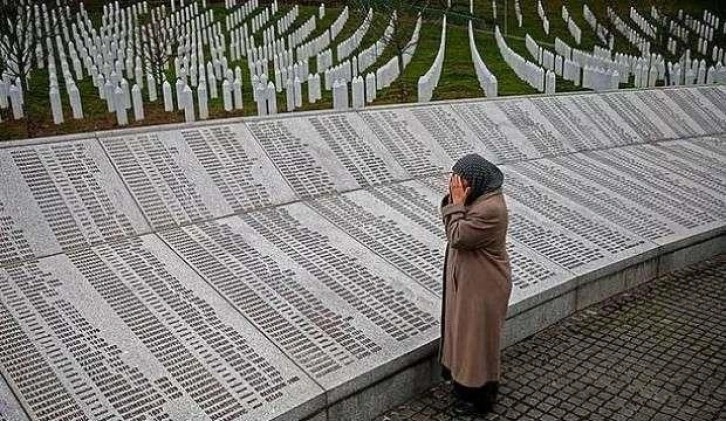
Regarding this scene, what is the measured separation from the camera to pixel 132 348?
451cm

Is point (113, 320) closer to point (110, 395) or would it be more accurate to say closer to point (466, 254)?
point (110, 395)

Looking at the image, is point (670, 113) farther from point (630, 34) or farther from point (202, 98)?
point (630, 34)

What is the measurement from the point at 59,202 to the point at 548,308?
4575 mm

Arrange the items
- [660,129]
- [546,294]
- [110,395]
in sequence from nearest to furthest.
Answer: [110,395], [546,294], [660,129]

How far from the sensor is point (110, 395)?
410 centimetres

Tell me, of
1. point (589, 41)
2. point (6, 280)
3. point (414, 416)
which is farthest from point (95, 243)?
point (589, 41)

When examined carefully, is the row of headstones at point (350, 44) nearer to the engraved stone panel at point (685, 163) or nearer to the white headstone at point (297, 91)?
the white headstone at point (297, 91)

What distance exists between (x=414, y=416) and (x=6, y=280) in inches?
129

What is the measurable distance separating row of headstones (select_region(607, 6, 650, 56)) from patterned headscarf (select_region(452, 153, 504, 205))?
2454 cm

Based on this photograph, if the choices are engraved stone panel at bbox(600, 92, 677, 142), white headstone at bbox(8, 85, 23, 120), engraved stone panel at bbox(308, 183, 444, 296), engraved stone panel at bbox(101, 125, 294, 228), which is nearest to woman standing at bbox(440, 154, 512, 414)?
engraved stone panel at bbox(308, 183, 444, 296)

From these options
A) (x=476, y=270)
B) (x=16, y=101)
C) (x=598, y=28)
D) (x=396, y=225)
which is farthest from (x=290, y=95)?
(x=598, y=28)

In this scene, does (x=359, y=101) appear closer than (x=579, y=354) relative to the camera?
No

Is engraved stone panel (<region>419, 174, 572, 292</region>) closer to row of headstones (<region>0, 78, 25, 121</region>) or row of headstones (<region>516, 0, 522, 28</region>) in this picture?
row of headstones (<region>0, 78, 25, 121</region>)

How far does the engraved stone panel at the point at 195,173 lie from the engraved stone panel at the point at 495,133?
3.22m
